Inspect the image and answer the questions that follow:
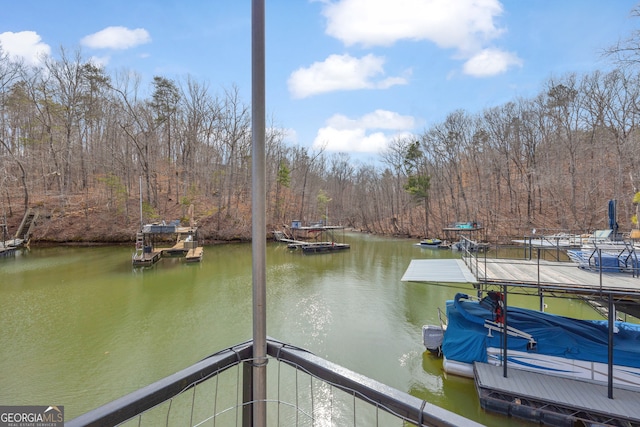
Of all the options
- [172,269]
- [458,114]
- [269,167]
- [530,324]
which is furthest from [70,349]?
[458,114]

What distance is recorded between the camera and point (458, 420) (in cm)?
87

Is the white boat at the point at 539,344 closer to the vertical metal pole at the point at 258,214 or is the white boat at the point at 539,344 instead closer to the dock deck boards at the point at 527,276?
the dock deck boards at the point at 527,276

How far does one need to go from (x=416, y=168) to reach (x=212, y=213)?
80.8 ft

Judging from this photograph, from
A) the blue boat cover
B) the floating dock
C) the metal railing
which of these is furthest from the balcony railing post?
the floating dock

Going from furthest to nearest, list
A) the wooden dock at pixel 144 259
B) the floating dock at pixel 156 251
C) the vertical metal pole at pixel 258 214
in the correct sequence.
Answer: the floating dock at pixel 156 251 → the wooden dock at pixel 144 259 → the vertical metal pole at pixel 258 214

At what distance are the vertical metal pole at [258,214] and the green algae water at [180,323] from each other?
17.2 ft

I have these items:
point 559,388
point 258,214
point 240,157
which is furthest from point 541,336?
point 240,157

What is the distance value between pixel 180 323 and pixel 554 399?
29.1 feet

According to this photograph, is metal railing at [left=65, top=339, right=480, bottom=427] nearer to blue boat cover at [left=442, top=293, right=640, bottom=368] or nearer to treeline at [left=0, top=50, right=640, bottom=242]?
blue boat cover at [left=442, top=293, right=640, bottom=368]

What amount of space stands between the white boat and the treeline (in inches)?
775

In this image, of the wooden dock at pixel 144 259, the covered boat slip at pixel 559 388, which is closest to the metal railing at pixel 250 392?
the covered boat slip at pixel 559 388

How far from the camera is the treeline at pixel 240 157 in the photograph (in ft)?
76.3

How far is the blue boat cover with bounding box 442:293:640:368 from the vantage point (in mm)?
5027

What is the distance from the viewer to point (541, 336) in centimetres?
540
